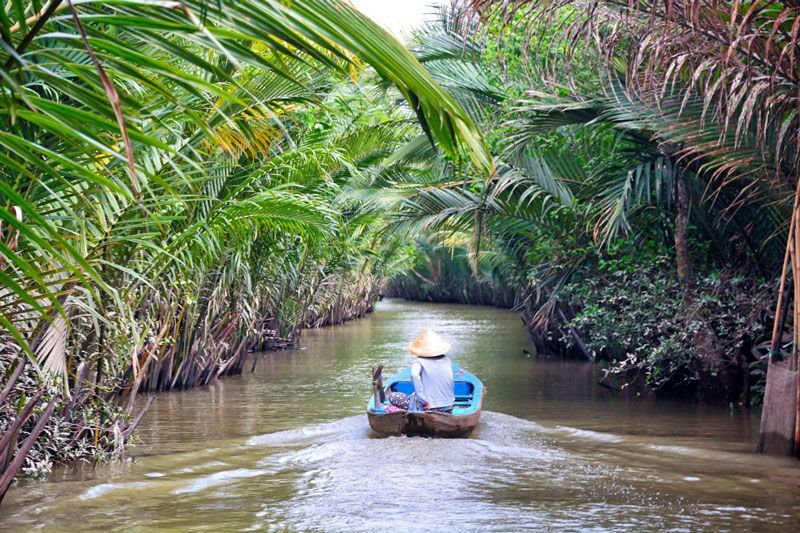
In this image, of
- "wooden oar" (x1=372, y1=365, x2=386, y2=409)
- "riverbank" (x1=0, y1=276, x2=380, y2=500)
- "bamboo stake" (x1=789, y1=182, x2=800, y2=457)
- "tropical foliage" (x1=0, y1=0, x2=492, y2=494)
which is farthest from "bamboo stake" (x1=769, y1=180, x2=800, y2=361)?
"riverbank" (x1=0, y1=276, x2=380, y2=500)

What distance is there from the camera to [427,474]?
309 inches

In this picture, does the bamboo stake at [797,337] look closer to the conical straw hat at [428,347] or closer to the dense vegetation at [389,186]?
the dense vegetation at [389,186]

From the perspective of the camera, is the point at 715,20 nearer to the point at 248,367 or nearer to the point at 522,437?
the point at 522,437

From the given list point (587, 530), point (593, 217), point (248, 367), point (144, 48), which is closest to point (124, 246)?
point (144, 48)

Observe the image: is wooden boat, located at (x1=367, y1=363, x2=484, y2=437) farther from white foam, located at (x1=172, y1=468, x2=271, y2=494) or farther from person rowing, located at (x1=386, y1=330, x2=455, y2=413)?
white foam, located at (x1=172, y1=468, x2=271, y2=494)

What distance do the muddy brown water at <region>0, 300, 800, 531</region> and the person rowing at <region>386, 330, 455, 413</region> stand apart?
628mm

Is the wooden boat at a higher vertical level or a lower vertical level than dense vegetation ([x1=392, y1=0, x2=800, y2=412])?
lower

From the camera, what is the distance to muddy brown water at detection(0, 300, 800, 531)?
21.3 feet

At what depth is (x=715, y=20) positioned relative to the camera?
732 centimetres

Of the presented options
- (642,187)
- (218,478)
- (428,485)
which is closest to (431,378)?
(428,485)

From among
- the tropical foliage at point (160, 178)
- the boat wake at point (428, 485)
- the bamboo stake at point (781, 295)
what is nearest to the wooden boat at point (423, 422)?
the boat wake at point (428, 485)

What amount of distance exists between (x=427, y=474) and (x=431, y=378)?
215cm

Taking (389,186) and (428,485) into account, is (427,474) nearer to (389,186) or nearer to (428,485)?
(428,485)

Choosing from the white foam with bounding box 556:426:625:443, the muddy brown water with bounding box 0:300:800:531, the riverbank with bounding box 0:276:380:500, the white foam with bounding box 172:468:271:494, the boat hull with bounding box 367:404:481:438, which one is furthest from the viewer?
the white foam with bounding box 556:426:625:443
